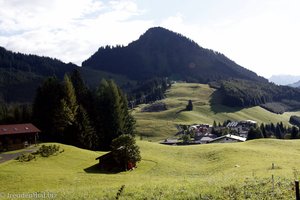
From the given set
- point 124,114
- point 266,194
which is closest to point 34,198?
point 266,194

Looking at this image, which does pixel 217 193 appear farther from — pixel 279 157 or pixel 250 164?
pixel 279 157

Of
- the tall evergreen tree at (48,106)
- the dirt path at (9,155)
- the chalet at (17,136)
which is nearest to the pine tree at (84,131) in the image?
the tall evergreen tree at (48,106)

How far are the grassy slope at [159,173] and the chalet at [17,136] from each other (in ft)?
39.5

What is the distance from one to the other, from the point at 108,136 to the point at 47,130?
49.3ft

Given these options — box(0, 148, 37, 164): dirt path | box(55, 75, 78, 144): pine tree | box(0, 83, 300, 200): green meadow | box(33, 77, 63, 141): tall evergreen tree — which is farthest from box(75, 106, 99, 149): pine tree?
box(0, 148, 37, 164): dirt path

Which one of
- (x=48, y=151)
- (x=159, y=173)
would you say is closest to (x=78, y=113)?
(x=48, y=151)

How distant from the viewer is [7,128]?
74.6 meters

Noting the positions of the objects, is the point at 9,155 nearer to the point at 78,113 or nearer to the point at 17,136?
the point at 17,136

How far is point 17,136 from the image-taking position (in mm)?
74938

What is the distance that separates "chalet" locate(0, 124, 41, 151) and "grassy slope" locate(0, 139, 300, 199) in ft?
39.5

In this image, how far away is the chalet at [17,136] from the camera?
234 feet

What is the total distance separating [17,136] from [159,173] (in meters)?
34.0

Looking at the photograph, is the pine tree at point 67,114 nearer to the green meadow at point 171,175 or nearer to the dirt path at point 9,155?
the green meadow at point 171,175

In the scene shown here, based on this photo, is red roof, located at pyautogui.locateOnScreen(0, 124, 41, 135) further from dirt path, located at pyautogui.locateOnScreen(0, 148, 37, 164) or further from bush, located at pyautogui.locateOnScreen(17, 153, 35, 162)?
bush, located at pyautogui.locateOnScreen(17, 153, 35, 162)
